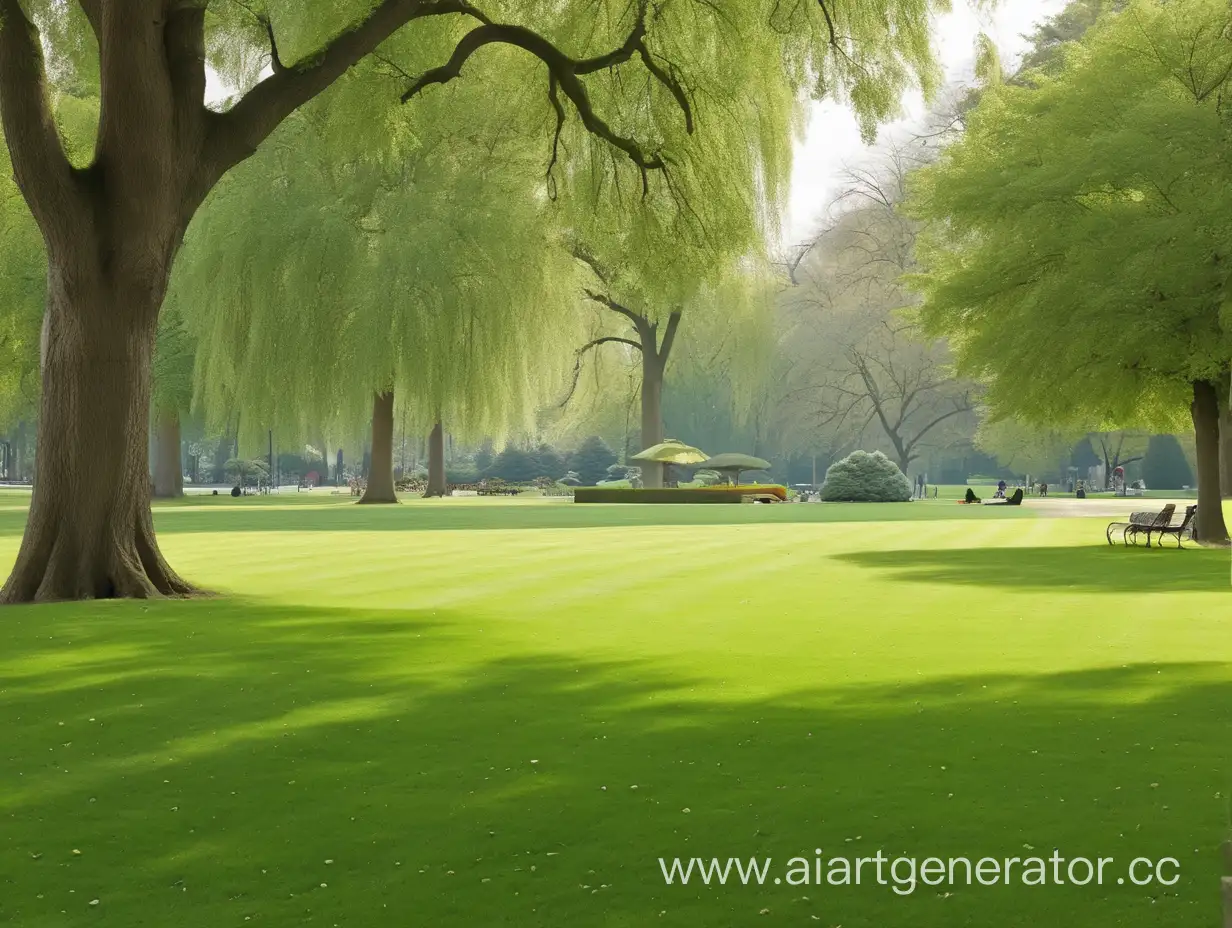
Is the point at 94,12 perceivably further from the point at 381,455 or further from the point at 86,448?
the point at 381,455

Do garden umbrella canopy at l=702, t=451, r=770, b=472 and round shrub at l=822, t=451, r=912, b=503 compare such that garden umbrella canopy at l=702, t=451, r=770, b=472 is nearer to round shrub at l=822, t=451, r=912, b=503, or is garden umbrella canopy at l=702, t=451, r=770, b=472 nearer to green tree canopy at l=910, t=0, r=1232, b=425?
round shrub at l=822, t=451, r=912, b=503

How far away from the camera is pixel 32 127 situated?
15.2m

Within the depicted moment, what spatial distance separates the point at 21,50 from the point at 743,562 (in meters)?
11.7

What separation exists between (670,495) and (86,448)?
37.2 metres

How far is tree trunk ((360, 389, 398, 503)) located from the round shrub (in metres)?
17.7

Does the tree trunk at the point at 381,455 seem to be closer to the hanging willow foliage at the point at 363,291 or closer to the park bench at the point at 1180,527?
the hanging willow foliage at the point at 363,291

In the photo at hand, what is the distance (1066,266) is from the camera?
24.0 metres

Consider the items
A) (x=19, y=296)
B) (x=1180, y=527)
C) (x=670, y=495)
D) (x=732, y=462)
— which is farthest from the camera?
(x=732, y=462)

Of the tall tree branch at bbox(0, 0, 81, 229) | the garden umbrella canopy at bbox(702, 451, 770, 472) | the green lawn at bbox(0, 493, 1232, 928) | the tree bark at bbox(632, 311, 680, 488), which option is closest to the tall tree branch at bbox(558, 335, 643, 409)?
the tree bark at bbox(632, 311, 680, 488)

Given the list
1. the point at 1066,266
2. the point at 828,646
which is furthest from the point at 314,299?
the point at 828,646

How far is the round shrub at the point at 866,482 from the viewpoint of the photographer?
5597 centimetres

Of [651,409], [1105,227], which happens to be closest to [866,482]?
[651,409]

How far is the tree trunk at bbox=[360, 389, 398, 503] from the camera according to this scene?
4606cm

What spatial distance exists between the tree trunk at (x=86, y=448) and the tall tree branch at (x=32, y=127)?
0.82 m
